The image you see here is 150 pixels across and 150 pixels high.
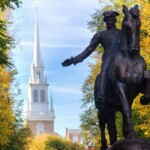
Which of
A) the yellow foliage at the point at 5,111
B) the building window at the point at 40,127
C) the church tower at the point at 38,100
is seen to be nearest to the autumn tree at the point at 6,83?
the yellow foliage at the point at 5,111

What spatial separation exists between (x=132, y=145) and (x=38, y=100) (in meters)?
172

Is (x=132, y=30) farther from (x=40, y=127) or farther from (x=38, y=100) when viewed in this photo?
(x=38, y=100)

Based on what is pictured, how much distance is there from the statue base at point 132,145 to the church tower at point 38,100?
153 meters

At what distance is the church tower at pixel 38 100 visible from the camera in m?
164

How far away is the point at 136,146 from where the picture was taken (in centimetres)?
835

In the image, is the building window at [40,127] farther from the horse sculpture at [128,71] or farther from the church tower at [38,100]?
the horse sculpture at [128,71]

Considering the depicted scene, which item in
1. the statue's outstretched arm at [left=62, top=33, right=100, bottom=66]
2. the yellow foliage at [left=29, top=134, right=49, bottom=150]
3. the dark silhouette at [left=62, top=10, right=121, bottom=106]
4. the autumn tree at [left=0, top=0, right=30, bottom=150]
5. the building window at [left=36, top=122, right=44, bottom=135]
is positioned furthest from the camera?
the building window at [left=36, top=122, right=44, bottom=135]

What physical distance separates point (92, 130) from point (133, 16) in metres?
30.0

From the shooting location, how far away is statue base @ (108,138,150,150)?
329 inches

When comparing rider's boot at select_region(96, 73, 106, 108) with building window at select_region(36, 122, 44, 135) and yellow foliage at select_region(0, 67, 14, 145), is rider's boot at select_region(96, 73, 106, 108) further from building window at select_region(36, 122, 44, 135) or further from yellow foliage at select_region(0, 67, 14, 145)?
building window at select_region(36, 122, 44, 135)

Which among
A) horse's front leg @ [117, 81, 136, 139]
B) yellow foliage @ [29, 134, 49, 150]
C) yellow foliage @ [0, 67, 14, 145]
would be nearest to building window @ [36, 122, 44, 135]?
yellow foliage @ [29, 134, 49, 150]

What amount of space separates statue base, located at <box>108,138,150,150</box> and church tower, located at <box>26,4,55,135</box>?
501 feet

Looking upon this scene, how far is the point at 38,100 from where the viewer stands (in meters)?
179

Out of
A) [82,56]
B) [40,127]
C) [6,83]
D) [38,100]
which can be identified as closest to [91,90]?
[6,83]
